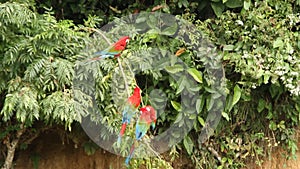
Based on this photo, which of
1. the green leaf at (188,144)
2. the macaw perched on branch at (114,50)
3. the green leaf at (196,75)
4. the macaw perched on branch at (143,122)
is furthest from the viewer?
the green leaf at (188,144)

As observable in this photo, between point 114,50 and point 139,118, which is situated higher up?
point 114,50

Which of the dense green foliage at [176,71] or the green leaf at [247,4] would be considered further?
the green leaf at [247,4]

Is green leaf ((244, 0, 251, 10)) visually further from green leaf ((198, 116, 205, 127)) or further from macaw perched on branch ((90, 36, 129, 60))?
macaw perched on branch ((90, 36, 129, 60))

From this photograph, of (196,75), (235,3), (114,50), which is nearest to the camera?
(114,50)

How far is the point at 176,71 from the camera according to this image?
2420 millimetres

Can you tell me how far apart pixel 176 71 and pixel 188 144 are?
1.46ft

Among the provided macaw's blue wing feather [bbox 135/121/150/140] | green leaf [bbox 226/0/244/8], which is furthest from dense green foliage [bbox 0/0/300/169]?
macaw's blue wing feather [bbox 135/121/150/140]

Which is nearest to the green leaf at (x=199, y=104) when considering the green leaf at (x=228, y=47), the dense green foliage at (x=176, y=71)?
the dense green foliage at (x=176, y=71)

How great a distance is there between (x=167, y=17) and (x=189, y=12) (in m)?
0.16

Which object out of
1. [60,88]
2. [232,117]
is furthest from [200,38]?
[60,88]

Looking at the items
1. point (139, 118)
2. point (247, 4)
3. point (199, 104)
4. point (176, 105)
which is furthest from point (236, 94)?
point (139, 118)

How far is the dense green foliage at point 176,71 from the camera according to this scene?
1.92 meters

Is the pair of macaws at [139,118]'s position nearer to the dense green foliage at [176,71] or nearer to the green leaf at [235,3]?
the dense green foliage at [176,71]

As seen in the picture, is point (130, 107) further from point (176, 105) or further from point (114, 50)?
Answer: point (176, 105)
